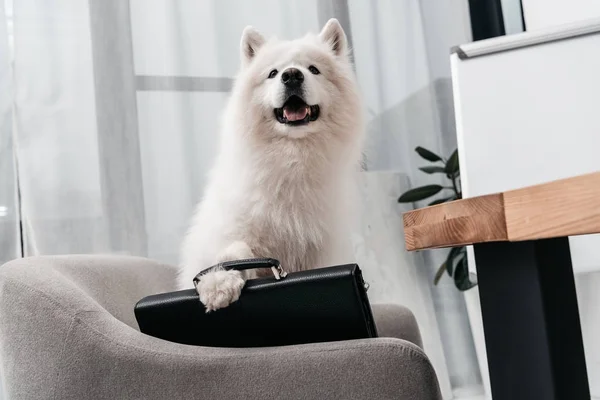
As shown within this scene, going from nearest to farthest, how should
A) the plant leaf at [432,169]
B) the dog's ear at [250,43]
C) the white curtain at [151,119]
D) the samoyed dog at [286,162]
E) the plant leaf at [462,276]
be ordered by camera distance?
the samoyed dog at [286,162] → the dog's ear at [250,43] → the white curtain at [151,119] → the plant leaf at [462,276] → the plant leaf at [432,169]

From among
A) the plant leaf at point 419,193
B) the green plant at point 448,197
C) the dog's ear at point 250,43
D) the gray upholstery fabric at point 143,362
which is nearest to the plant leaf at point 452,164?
the green plant at point 448,197

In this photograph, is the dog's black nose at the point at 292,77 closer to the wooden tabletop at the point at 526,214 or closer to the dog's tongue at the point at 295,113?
the dog's tongue at the point at 295,113

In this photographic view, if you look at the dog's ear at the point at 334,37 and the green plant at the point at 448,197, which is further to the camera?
the green plant at the point at 448,197

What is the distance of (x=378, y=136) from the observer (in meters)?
3.18

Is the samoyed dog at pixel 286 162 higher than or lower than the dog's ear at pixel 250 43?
lower

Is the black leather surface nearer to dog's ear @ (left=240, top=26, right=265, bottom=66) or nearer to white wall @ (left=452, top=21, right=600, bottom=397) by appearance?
dog's ear @ (left=240, top=26, right=265, bottom=66)

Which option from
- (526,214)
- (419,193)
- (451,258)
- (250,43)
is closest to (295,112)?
(250,43)

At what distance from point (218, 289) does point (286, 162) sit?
0.53 m

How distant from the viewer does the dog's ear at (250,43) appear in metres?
1.75

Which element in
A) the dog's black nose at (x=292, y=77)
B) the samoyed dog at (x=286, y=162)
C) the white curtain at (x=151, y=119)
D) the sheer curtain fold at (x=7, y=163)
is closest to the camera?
the samoyed dog at (x=286, y=162)

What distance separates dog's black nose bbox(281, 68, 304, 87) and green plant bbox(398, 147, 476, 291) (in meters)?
1.54

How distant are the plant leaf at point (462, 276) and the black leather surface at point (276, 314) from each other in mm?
1977

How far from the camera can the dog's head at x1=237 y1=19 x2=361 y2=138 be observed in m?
1.58

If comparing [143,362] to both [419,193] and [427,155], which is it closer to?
[419,193]
